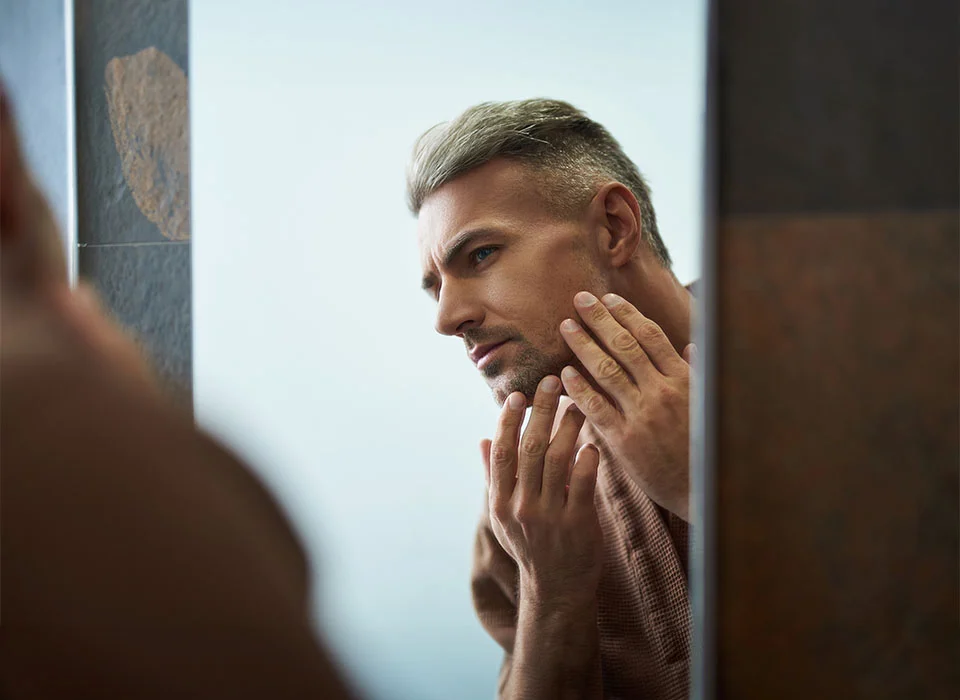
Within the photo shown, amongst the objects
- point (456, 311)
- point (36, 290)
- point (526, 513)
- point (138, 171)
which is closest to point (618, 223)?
point (456, 311)

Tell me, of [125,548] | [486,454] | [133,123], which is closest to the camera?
[125,548]

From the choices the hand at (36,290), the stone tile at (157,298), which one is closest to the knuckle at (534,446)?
the hand at (36,290)

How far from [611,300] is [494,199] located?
0.14m

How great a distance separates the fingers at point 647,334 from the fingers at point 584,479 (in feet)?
0.33

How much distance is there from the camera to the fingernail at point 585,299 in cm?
70

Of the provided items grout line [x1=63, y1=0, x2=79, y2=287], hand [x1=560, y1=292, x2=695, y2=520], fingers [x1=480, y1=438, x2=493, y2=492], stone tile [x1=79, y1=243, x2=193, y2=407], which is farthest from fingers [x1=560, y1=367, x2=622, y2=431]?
grout line [x1=63, y1=0, x2=79, y2=287]

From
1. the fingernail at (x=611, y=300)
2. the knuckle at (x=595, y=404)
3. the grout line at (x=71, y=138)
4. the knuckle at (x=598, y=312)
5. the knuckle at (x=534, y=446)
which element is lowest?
the knuckle at (x=534, y=446)

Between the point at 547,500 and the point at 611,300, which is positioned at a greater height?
the point at 611,300

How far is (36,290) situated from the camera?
48 centimetres

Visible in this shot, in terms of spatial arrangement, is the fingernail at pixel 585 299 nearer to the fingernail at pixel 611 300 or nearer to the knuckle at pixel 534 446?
the fingernail at pixel 611 300

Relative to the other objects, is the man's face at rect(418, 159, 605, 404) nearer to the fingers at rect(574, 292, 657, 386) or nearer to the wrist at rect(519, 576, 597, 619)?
the fingers at rect(574, 292, 657, 386)

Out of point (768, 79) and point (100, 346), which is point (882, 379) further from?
point (100, 346)

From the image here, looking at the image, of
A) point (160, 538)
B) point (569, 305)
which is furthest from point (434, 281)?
point (160, 538)

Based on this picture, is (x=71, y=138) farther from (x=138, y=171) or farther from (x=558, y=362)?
(x=558, y=362)
